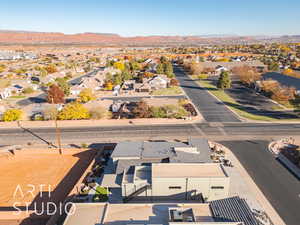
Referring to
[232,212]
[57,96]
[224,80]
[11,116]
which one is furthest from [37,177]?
[224,80]

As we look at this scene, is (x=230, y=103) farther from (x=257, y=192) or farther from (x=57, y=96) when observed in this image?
(x=57, y=96)

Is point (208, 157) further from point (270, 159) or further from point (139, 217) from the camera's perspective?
point (139, 217)

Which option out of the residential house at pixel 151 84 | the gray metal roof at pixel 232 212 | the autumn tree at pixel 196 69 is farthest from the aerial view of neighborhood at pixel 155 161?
the autumn tree at pixel 196 69

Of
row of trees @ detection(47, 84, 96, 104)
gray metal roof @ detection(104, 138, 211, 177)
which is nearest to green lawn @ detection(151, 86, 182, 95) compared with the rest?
row of trees @ detection(47, 84, 96, 104)

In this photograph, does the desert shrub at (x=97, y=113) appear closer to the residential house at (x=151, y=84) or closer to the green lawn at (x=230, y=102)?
the residential house at (x=151, y=84)

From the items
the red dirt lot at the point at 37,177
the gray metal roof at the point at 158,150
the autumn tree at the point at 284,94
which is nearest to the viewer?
the red dirt lot at the point at 37,177

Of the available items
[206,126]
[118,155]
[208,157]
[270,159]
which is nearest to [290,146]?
[270,159]
